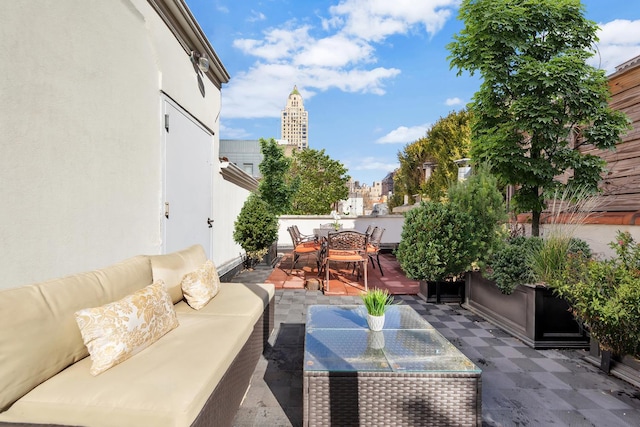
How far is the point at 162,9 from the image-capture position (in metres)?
3.42

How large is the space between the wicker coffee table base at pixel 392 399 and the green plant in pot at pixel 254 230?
5.00m

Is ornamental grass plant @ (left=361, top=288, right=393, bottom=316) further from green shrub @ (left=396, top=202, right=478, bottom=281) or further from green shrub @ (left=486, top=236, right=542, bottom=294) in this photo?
green shrub @ (left=396, top=202, right=478, bottom=281)

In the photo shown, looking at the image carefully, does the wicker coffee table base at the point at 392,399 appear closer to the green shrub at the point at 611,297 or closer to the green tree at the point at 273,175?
the green shrub at the point at 611,297

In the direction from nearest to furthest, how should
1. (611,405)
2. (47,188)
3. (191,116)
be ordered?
(47,188), (611,405), (191,116)

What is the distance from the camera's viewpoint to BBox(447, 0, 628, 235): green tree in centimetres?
376

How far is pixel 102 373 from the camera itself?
145cm

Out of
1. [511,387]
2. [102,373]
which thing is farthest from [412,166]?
[102,373]

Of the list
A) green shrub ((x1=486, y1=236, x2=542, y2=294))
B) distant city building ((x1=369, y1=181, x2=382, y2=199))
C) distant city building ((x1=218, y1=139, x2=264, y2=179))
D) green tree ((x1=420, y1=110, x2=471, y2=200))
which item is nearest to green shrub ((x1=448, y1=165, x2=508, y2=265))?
green shrub ((x1=486, y1=236, x2=542, y2=294))

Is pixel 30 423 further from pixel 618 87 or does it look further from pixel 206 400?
pixel 618 87

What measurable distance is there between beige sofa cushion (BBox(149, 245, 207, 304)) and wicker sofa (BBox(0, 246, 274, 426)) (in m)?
0.42

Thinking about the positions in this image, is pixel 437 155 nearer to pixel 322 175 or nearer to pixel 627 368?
pixel 322 175

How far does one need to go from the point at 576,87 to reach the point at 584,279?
266cm

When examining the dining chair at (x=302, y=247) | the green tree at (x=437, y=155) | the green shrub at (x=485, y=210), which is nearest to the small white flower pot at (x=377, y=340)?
the green shrub at (x=485, y=210)

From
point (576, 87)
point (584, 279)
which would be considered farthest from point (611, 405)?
point (576, 87)
